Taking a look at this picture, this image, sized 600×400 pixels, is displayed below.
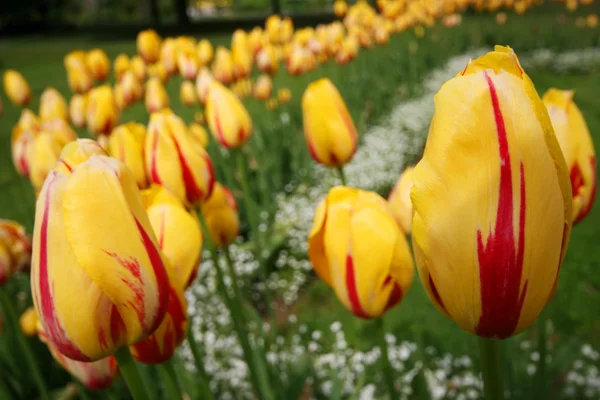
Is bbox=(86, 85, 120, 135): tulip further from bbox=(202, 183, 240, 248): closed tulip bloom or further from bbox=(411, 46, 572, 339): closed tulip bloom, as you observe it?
bbox=(411, 46, 572, 339): closed tulip bloom

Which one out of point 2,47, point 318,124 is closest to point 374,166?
point 318,124

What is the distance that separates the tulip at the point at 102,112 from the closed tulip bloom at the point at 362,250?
1737 millimetres

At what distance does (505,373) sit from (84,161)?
4.33 feet

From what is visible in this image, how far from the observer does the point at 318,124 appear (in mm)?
1576

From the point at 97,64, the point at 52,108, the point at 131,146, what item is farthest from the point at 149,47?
the point at 131,146

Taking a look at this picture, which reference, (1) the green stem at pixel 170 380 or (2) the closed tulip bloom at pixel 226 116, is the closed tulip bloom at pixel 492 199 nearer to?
(1) the green stem at pixel 170 380

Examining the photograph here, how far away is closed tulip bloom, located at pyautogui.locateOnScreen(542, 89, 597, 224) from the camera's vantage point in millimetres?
915

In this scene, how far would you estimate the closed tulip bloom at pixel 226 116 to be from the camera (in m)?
1.86

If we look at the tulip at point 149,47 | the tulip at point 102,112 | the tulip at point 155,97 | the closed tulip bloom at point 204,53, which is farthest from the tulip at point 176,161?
the tulip at point 149,47

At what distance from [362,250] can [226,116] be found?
1.07 m

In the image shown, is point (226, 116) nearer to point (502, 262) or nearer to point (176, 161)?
point (176, 161)

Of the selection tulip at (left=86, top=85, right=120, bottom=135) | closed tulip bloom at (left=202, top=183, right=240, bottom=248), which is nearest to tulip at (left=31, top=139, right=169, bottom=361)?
closed tulip bloom at (left=202, top=183, right=240, bottom=248)

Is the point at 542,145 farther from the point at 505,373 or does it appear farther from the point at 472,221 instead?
the point at 505,373

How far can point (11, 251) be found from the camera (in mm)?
1538
